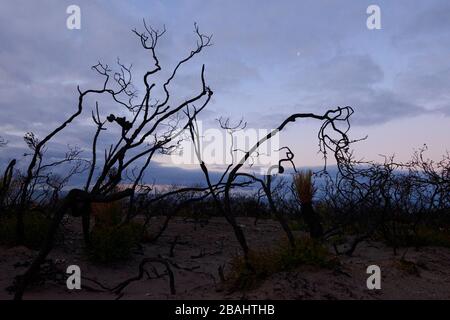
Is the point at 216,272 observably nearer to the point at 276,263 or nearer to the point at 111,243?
the point at 111,243

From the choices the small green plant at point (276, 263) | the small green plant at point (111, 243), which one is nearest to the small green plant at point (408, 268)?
the small green plant at point (276, 263)

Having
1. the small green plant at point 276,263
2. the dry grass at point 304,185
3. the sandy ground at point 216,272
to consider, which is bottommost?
the sandy ground at point 216,272

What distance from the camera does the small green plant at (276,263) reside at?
4984 mm

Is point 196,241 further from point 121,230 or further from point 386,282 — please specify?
point 386,282

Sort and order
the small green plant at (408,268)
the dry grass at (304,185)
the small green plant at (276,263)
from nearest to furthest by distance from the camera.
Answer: the small green plant at (276,263), the small green plant at (408,268), the dry grass at (304,185)

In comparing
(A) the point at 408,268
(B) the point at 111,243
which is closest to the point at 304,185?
(A) the point at 408,268

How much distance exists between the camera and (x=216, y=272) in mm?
7426

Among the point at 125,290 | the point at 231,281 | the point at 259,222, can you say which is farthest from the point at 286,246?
the point at 259,222

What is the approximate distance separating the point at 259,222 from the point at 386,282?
6.90 meters

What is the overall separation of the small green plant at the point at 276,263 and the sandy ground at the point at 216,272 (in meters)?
0.10

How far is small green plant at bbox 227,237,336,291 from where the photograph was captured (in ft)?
16.4

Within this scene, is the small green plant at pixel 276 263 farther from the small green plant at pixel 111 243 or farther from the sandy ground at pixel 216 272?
the small green plant at pixel 111 243

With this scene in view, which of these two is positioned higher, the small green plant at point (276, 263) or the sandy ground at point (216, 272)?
the small green plant at point (276, 263)

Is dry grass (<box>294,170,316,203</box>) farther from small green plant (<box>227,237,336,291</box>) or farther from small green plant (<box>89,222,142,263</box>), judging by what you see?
small green plant (<box>89,222,142,263</box>)
